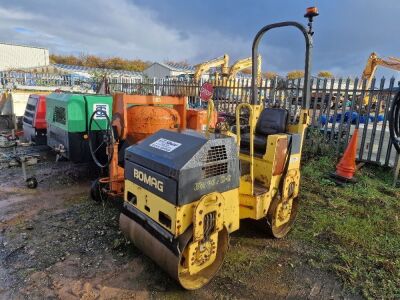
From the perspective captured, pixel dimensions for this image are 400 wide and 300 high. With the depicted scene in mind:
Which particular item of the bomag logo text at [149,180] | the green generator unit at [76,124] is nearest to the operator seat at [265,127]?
the bomag logo text at [149,180]

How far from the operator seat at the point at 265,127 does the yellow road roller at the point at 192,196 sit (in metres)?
0.38

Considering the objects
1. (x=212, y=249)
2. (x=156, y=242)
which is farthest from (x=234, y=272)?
(x=156, y=242)

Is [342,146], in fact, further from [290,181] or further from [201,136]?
[201,136]

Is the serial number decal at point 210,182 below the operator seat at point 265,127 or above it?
below

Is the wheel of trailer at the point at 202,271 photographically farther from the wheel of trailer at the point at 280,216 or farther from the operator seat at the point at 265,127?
the operator seat at the point at 265,127

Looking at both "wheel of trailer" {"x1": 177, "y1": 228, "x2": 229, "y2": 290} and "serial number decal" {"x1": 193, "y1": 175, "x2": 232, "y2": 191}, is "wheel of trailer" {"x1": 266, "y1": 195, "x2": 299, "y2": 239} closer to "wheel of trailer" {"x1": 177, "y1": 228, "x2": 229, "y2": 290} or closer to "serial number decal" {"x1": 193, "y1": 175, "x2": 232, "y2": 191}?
"wheel of trailer" {"x1": 177, "y1": 228, "x2": 229, "y2": 290}

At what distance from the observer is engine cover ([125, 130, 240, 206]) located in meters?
2.25

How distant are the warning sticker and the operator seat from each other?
1318 mm

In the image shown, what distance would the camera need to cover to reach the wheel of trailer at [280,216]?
3.30 m

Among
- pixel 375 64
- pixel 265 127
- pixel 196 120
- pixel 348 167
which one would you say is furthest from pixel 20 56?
pixel 348 167

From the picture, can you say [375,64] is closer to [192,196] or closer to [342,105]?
[342,105]

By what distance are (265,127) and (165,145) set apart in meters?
1.78

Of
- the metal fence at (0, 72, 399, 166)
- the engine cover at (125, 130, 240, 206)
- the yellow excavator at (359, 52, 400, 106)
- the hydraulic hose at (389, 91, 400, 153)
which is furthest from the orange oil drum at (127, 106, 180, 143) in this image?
the yellow excavator at (359, 52, 400, 106)

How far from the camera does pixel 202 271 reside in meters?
2.67
